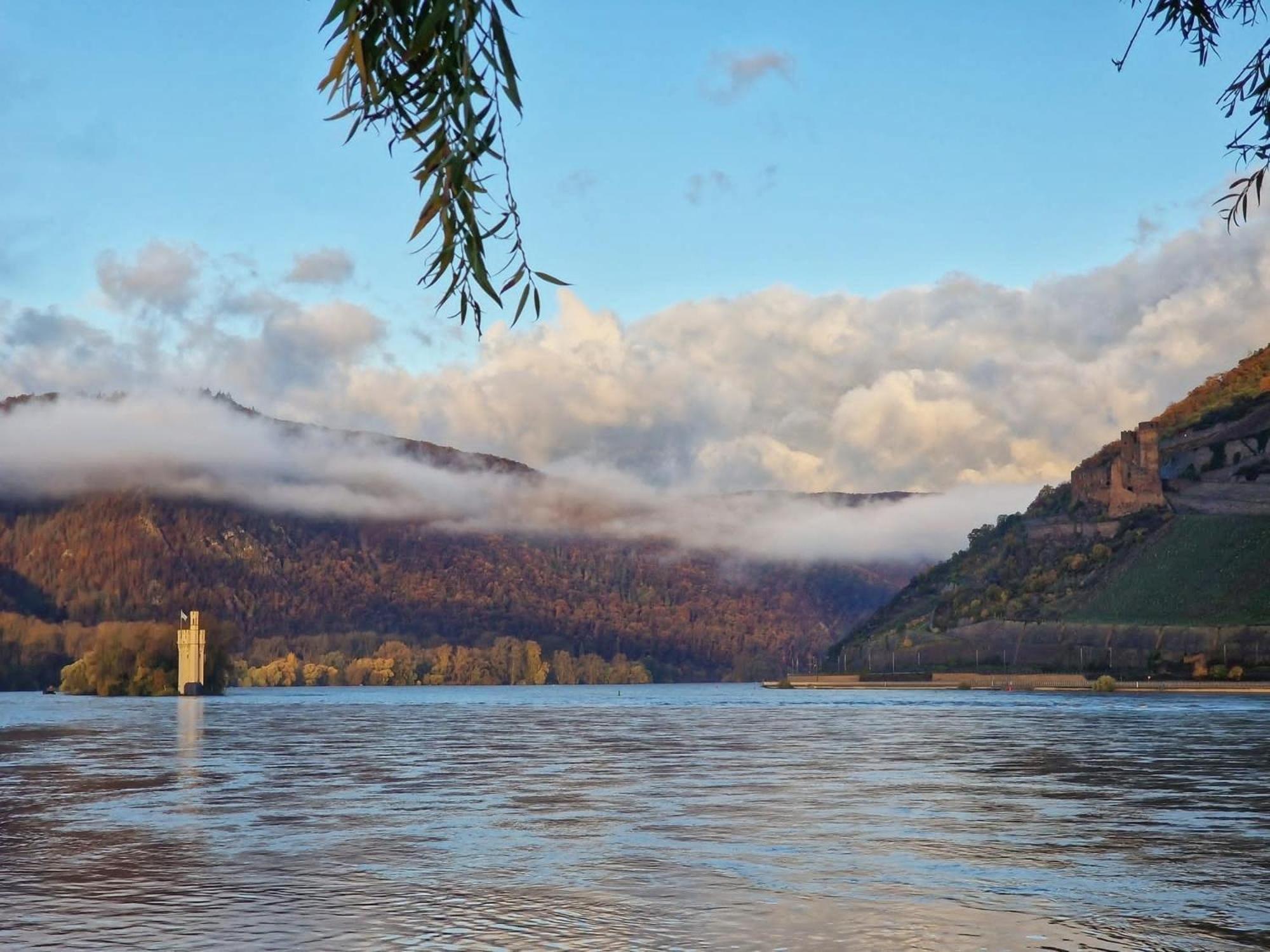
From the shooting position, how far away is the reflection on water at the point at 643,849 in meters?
24.2

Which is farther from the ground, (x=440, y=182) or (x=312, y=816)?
(x=440, y=182)

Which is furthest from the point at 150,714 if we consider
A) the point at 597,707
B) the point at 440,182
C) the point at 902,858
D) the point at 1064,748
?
the point at 440,182

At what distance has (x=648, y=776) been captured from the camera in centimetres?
5862

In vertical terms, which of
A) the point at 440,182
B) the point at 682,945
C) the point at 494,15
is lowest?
the point at 682,945

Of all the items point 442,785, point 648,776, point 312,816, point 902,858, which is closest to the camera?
point 902,858

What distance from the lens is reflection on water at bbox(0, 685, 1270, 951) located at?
2416cm

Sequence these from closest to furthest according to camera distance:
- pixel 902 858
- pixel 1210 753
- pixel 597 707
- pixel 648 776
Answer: pixel 902 858 < pixel 648 776 < pixel 1210 753 < pixel 597 707

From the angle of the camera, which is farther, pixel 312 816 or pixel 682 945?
pixel 312 816

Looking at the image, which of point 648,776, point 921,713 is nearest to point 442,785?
point 648,776

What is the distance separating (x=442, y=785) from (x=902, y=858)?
2446 cm

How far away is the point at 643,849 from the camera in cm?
3444

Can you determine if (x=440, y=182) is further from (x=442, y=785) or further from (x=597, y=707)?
(x=597, y=707)

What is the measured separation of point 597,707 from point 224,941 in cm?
16570

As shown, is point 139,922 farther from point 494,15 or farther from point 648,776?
point 648,776
